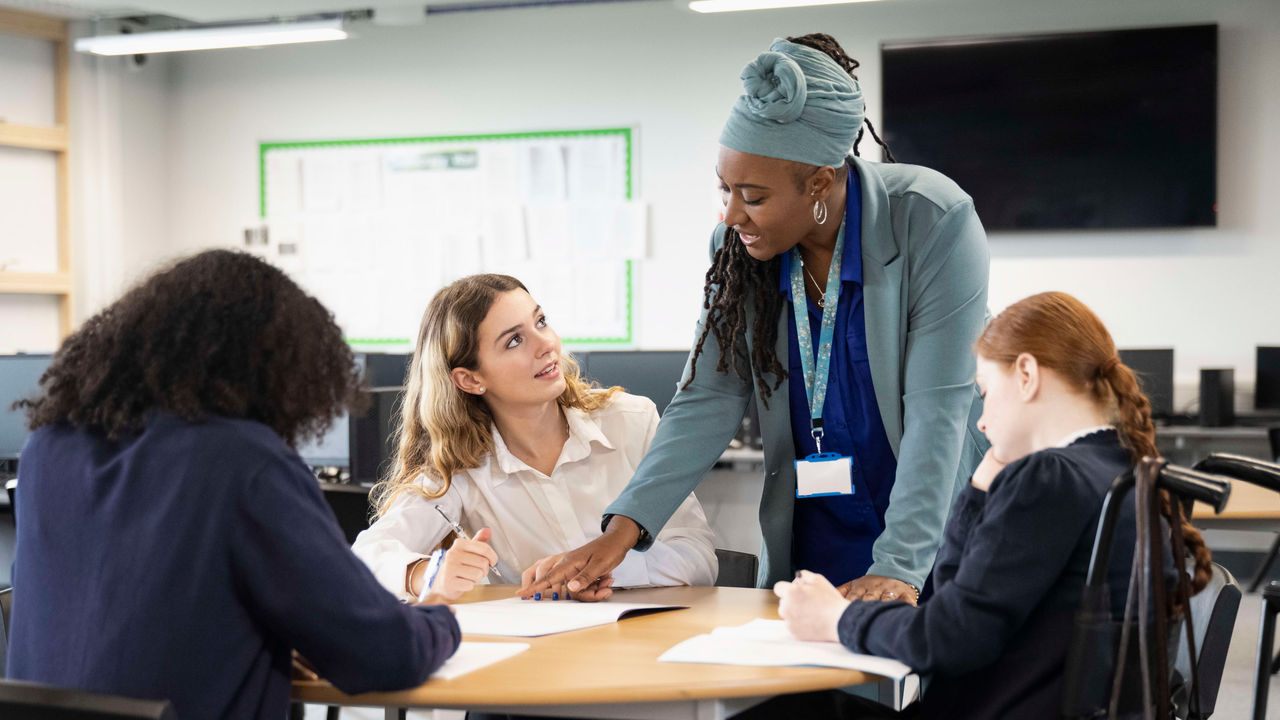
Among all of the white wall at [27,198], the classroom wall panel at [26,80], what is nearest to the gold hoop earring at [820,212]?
the white wall at [27,198]

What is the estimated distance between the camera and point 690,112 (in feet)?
20.3

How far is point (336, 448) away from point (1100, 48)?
13.4 ft

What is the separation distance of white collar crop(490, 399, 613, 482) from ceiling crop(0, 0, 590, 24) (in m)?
4.34

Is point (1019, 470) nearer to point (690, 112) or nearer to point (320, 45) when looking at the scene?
point (690, 112)

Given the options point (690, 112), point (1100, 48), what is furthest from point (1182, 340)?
point (690, 112)

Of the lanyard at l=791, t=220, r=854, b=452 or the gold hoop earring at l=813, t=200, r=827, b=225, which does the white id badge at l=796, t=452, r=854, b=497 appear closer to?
the lanyard at l=791, t=220, r=854, b=452

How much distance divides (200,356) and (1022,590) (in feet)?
2.96

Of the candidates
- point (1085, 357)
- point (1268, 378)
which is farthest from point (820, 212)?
point (1268, 378)

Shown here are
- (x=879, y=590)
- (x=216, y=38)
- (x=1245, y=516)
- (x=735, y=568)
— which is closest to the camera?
(x=879, y=590)

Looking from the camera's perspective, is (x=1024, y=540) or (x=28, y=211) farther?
(x=28, y=211)

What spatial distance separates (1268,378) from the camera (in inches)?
203

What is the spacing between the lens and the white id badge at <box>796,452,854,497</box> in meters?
1.78

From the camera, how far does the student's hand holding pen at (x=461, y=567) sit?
1652 mm

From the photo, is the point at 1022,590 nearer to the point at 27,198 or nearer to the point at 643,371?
the point at 643,371
